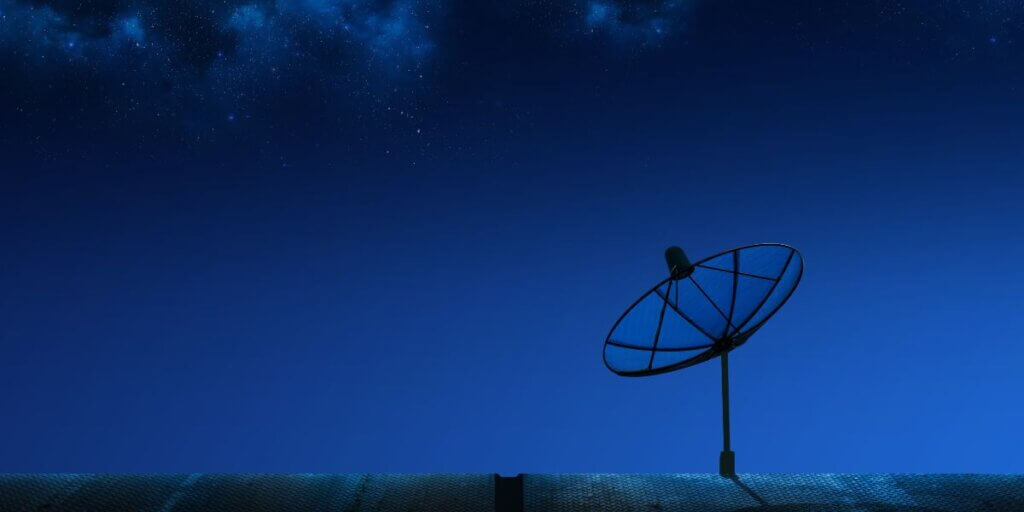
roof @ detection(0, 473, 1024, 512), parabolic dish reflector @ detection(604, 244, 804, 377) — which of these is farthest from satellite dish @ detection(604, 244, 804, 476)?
roof @ detection(0, 473, 1024, 512)

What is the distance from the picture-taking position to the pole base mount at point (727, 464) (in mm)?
5973

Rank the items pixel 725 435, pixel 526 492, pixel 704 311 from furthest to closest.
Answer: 1. pixel 704 311
2. pixel 725 435
3. pixel 526 492

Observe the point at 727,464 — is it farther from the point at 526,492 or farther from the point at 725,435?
the point at 526,492

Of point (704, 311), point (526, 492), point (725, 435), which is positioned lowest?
point (526, 492)

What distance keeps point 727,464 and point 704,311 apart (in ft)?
4.84

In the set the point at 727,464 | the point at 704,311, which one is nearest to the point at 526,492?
the point at 727,464

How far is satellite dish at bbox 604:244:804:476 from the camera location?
630cm

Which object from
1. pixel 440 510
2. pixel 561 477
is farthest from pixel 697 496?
→ pixel 440 510

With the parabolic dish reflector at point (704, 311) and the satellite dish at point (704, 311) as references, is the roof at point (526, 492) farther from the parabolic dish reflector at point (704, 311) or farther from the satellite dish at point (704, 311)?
the parabolic dish reflector at point (704, 311)

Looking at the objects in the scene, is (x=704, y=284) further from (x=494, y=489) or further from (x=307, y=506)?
(x=307, y=506)

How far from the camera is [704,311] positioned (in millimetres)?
7027

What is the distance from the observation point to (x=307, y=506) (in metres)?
5.49

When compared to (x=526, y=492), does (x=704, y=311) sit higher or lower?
higher

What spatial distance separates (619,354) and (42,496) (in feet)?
14.5
